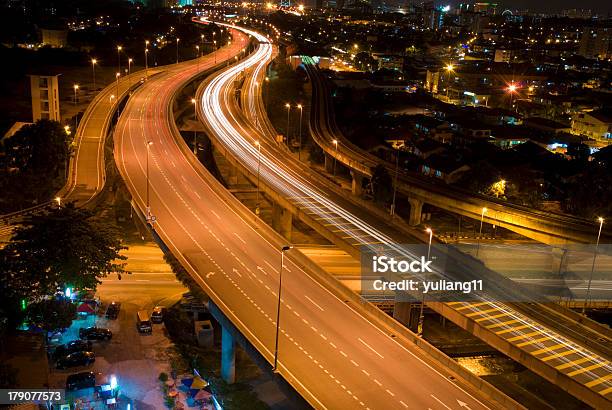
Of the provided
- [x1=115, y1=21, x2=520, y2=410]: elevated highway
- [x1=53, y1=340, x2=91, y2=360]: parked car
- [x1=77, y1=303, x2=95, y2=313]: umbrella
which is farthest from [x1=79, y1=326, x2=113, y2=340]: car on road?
[x1=115, y1=21, x2=520, y2=410]: elevated highway

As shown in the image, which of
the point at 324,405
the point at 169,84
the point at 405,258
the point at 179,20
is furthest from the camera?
the point at 179,20

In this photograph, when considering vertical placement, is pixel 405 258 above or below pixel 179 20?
below

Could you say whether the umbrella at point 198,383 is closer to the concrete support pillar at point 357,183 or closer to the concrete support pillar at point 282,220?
the concrete support pillar at point 282,220

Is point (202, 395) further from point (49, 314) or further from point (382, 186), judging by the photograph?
point (382, 186)

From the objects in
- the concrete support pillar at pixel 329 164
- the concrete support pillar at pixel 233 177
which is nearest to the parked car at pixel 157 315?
the concrete support pillar at pixel 233 177

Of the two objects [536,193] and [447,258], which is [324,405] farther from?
[536,193]

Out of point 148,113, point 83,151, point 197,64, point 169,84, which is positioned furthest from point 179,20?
point 83,151

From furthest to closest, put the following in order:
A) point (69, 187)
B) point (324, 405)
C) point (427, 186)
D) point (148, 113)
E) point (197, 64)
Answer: point (197, 64)
point (148, 113)
point (427, 186)
point (69, 187)
point (324, 405)
